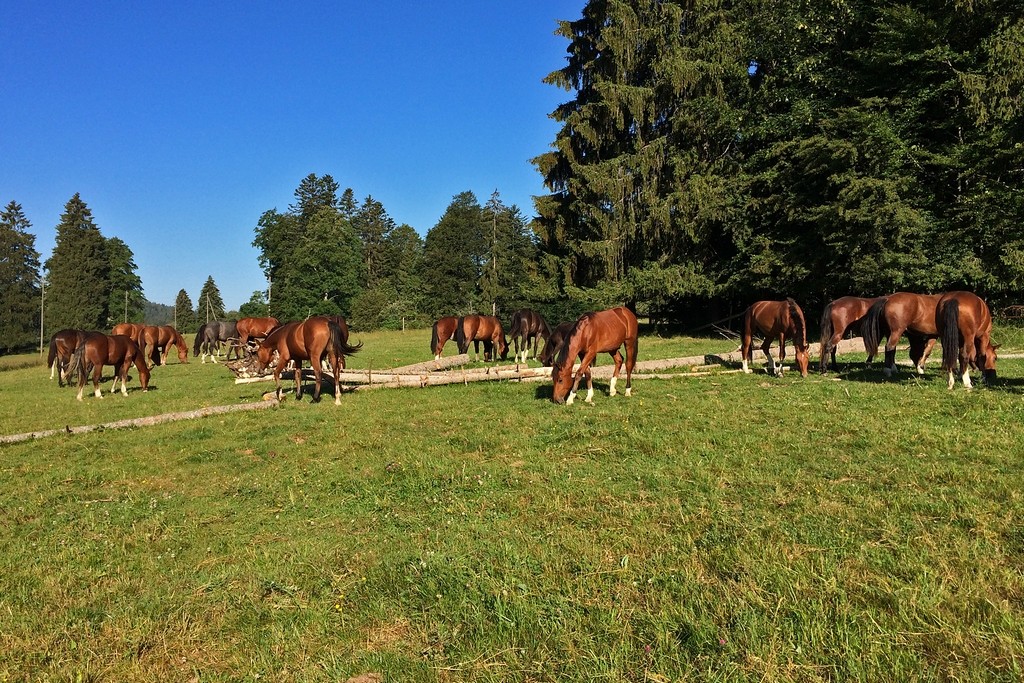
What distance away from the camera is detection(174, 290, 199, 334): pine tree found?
102750 millimetres

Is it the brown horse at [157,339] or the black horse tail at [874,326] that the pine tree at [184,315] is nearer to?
the brown horse at [157,339]

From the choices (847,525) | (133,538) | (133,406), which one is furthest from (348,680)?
(133,406)

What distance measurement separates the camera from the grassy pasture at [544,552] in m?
2.96

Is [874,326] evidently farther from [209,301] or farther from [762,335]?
[209,301]

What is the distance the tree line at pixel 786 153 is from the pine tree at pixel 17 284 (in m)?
62.9

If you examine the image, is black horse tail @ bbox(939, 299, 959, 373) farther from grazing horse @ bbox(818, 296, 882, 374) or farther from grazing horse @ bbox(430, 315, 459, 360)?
grazing horse @ bbox(430, 315, 459, 360)

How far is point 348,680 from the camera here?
9.62 feet

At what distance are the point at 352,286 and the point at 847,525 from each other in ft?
222

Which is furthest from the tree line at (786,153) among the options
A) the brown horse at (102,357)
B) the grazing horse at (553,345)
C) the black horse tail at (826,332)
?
the brown horse at (102,357)

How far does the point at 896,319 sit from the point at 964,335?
1.40 m

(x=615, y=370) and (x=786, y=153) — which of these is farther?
(x=786, y=153)

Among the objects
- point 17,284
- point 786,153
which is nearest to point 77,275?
point 17,284

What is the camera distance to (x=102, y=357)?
16.7 metres

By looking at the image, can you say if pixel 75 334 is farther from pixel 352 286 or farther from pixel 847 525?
pixel 352 286
